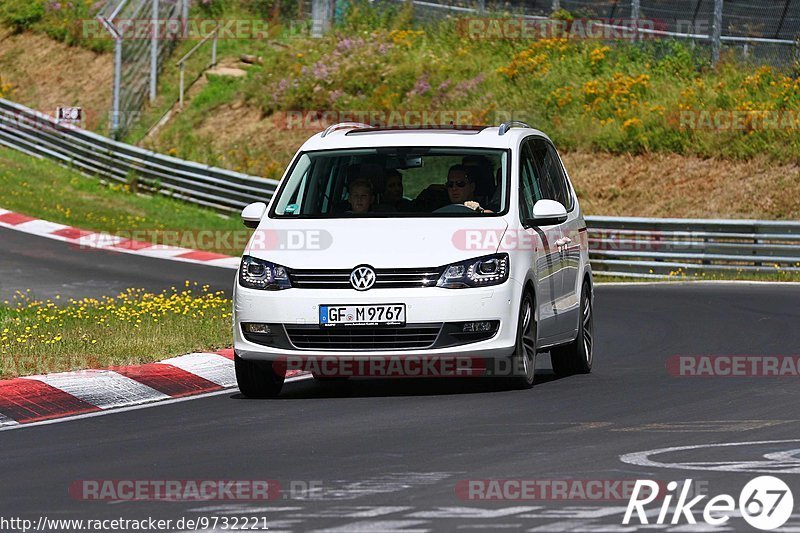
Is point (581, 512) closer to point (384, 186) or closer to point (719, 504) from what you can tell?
point (719, 504)

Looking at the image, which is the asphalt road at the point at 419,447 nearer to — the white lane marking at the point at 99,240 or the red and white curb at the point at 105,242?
the red and white curb at the point at 105,242

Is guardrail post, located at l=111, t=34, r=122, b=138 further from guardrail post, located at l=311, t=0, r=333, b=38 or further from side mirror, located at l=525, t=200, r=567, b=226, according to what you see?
side mirror, located at l=525, t=200, r=567, b=226

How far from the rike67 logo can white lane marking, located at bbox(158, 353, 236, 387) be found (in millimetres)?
5942

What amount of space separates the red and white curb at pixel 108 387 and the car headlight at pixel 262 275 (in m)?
1.09

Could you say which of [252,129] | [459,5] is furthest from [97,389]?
[459,5]

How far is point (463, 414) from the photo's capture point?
409 inches

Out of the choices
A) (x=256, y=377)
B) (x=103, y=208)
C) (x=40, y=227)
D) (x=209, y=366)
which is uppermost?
(x=256, y=377)

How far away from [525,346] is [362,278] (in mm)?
1320

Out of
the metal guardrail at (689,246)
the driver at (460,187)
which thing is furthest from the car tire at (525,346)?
the metal guardrail at (689,246)

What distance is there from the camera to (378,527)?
647 centimetres

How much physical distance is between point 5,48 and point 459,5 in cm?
1387

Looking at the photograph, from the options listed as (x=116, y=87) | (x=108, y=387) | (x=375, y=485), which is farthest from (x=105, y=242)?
(x=375, y=485)

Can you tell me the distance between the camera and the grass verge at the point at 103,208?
31047 mm

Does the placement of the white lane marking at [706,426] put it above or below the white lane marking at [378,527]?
below
